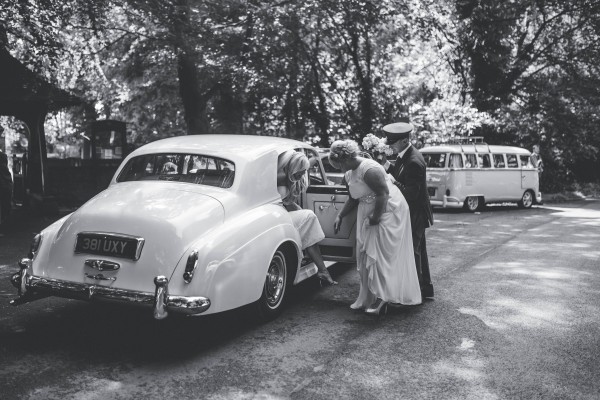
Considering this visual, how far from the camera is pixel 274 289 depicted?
20.2ft

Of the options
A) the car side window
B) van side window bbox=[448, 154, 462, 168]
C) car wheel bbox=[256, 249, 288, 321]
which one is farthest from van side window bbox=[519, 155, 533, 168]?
car wheel bbox=[256, 249, 288, 321]

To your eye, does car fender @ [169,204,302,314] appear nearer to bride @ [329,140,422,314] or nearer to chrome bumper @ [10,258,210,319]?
chrome bumper @ [10,258,210,319]

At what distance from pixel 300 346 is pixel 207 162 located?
85.1 inches

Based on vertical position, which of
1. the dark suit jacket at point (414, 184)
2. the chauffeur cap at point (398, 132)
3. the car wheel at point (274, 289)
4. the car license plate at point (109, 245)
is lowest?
the car wheel at point (274, 289)

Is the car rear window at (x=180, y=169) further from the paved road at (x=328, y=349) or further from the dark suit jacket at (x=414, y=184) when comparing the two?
the dark suit jacket at (x=414, y=184)

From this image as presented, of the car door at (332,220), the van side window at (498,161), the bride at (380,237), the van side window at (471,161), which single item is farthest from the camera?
the van side window at (498,161)

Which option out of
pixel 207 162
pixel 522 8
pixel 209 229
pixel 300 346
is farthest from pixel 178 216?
pixel 522 8

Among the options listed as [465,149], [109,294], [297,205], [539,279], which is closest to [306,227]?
[297,205]

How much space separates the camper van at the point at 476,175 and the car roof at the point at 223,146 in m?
12.1

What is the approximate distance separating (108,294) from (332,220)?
3321 millimetres

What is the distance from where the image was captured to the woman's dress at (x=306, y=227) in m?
6.72

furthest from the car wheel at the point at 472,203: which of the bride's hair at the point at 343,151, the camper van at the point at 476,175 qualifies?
the bride's hair at the point at 343,151

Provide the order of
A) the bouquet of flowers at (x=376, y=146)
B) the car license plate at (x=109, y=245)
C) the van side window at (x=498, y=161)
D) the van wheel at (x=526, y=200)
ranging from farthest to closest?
the van wheel at (x=526, y=200) → the van side window at (x=498, y=161) → the bouquet of flowers at (x=376, y=146) → the car license plate at (x=109, y=245)

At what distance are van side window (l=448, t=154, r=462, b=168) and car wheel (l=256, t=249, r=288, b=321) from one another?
12.9m
